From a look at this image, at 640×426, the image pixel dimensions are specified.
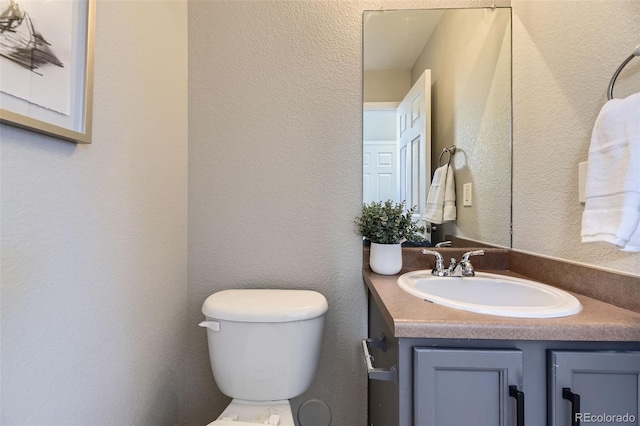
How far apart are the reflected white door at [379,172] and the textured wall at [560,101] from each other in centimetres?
49

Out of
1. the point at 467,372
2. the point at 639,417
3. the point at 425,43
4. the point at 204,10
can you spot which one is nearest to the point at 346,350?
the point at 467,372

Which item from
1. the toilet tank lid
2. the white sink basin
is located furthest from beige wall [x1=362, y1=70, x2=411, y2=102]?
the toilet tank lid

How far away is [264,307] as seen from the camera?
3.29ft

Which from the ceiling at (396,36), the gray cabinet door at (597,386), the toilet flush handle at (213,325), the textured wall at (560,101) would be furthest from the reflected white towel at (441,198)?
the toilet flush handle at (213,325)

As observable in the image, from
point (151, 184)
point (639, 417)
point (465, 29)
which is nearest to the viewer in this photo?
point (639, 417)

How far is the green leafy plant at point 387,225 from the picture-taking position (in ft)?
3.66

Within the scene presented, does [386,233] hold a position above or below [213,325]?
above

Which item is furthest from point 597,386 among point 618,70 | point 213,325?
point 213,325

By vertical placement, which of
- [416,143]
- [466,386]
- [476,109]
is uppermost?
[476,109]

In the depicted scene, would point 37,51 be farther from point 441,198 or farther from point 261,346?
point 441,198

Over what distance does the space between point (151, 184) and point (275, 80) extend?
666mm

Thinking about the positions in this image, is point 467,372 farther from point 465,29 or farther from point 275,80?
point 465,29

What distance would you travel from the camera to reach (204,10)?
1.27 meters

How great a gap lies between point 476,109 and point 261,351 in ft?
4.30
